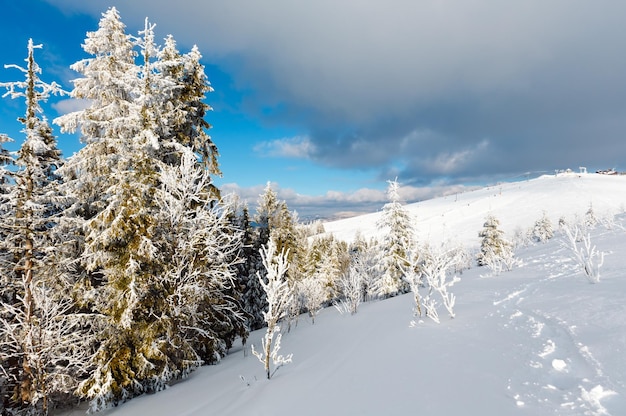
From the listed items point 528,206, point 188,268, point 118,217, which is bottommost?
point 188,268

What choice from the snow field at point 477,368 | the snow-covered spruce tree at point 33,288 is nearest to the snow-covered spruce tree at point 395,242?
the snow field at point 477,368

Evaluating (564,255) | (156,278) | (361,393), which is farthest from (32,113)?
(564,255)

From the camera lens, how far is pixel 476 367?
5184 mm

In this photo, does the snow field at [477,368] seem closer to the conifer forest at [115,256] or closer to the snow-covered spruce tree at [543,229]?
the conifer forest at [115,256]

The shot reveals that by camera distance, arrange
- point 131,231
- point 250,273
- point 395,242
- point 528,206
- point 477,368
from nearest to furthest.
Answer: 1. point 477,368
2. point 131,231
3. point 395,242
4. point 250,273
5. point 528,206

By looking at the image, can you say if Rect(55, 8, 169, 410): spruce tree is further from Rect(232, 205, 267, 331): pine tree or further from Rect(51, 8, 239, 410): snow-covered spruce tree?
Rect(232, 205, 267, 331): pine tree

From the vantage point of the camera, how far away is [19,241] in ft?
38.6

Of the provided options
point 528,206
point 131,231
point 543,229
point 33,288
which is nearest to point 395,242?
point 131,231

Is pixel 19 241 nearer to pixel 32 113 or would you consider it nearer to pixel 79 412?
pixel 32 113

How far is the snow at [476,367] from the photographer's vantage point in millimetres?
4141

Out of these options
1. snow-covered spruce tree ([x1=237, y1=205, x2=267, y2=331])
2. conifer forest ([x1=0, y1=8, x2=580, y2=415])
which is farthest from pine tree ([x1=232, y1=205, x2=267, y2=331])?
conifer forest ([x1=0, y1=8, x2=580, y2=415])

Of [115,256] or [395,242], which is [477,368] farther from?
[395,242]

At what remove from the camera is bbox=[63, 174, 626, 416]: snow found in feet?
13.6

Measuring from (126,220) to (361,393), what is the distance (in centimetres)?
937
